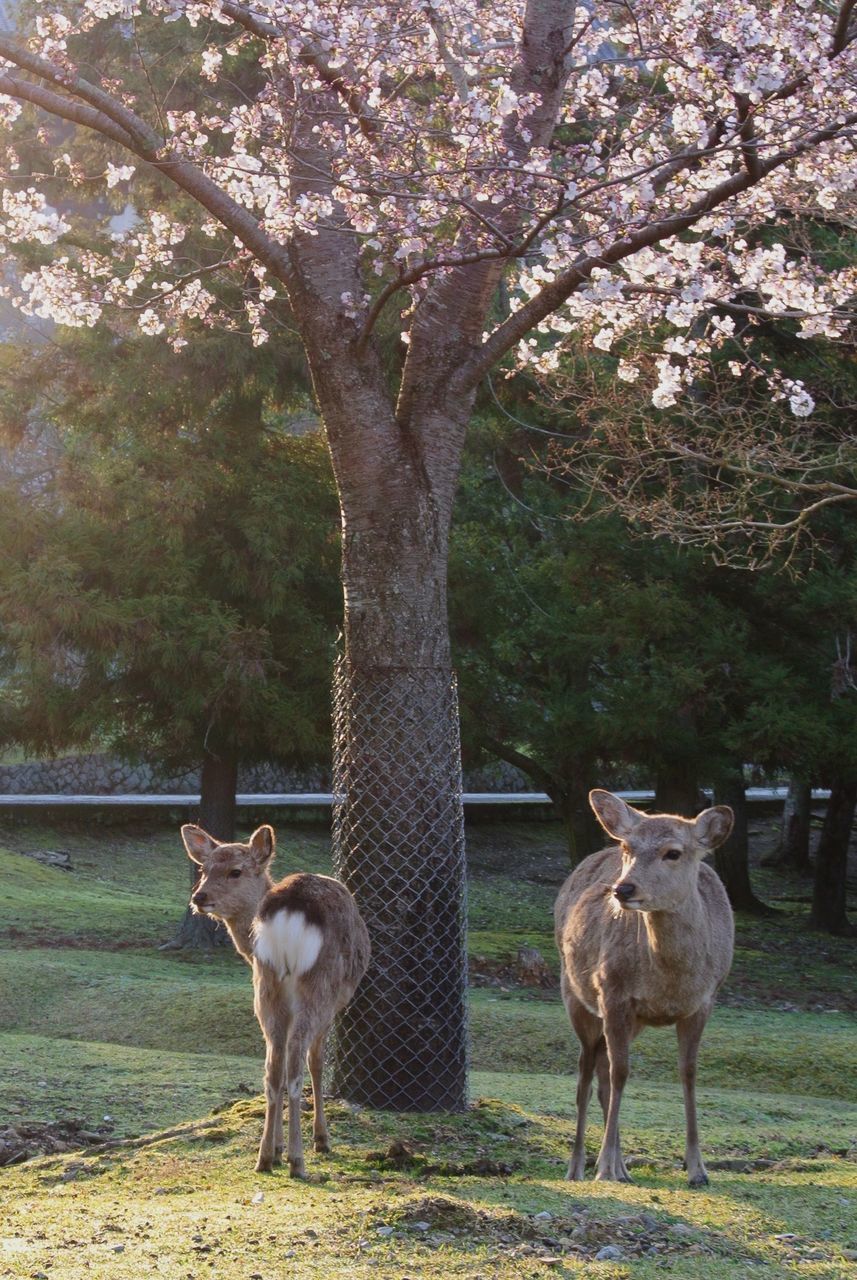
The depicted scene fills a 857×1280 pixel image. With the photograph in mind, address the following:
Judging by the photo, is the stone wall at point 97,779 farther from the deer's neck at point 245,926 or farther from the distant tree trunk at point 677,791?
the deer's neck at point 245,926

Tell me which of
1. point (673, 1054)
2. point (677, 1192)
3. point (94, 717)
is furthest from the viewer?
point (94, 717)

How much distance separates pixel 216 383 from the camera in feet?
52.1

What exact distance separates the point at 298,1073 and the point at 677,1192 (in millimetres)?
1566

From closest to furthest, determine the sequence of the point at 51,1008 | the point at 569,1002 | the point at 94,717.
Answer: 1. the point at 569,1002
2. the point at 51,1008
3. the point at 94,717

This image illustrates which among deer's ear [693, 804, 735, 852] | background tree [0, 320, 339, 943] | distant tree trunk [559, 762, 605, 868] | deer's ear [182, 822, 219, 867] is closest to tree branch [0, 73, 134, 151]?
deer's ear [182, 822, 219, 867]

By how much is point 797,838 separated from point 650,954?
880 inches

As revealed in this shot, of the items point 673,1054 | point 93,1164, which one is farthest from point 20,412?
point 93,1164

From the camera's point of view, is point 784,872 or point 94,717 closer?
point 94,717

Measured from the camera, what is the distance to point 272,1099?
617 centimetres

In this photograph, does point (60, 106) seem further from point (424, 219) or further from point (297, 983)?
point (297, 983)

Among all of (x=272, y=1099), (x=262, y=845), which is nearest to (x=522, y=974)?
(x=262, y=845)

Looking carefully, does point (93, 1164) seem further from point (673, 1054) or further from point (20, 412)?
point (20, 412)

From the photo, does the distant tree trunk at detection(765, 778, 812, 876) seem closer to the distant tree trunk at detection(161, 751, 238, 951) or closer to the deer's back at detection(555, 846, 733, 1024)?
the distant tree trunk at detection(161, 751, 238, 951)

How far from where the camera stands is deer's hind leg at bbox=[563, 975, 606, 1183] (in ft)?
21.4
